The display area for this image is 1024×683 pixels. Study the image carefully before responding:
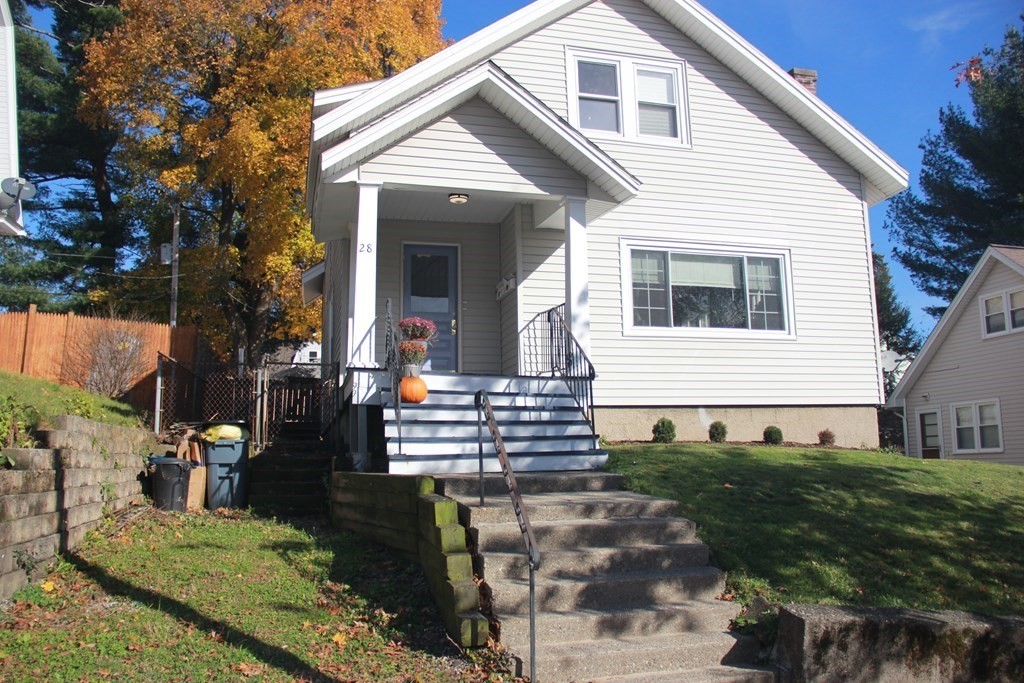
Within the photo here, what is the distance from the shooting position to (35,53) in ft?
89.9

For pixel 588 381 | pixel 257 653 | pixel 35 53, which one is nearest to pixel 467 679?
pixel 257 653

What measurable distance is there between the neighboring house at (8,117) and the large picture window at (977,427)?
22048 mm

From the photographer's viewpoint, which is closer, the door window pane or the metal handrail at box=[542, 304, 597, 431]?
the metal handrail at box=[542, 304, 597, 431]

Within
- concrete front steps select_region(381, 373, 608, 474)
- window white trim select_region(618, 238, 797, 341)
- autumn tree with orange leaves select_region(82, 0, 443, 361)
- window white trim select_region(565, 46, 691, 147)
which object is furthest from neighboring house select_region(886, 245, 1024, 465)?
autumn tree with orange leaves select_region(82, 0, 443, 361)

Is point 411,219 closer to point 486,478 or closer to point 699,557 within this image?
point 486,478

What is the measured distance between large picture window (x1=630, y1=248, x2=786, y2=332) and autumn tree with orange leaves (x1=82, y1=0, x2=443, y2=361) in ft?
37.9

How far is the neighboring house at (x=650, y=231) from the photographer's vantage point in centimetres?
1151

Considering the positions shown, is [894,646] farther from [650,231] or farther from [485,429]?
[650,231]

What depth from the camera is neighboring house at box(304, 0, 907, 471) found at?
37.8ft

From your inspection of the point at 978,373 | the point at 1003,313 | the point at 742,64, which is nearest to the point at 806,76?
the point at 742,64

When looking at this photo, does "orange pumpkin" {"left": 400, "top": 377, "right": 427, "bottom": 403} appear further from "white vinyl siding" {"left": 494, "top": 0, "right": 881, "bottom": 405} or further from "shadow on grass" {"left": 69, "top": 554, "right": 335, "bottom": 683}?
"white vinyl siding" {"left": 494, "top": 0, "right": 881, "bottom": 405}

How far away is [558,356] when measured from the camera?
37.1 feet

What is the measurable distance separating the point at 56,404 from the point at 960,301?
2122 cm

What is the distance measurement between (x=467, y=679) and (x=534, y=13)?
10.7 meters
